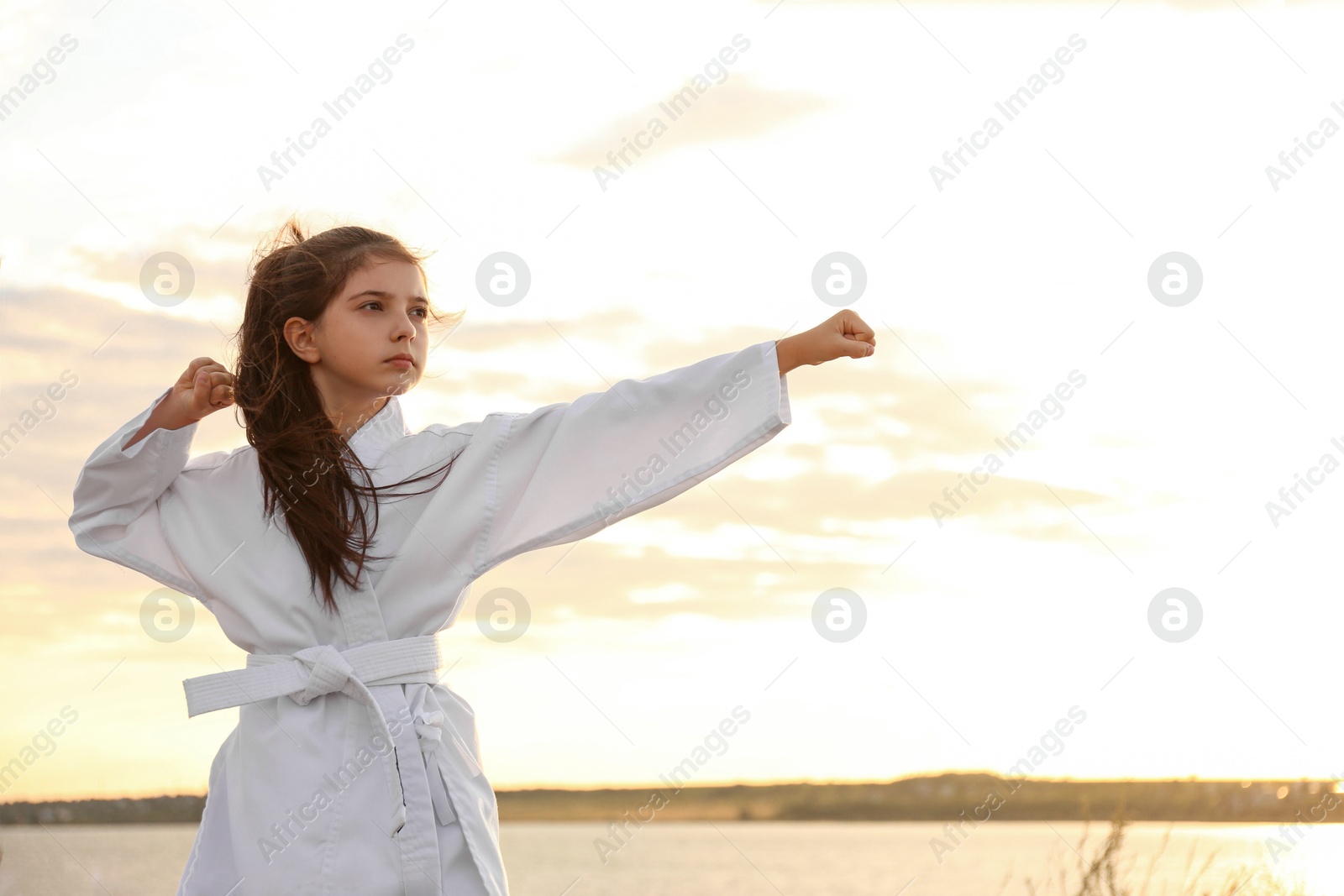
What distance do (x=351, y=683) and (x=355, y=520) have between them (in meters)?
0.29

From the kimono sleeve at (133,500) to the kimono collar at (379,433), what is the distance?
12.7 inches

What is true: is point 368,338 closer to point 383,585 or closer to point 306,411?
point 306,411

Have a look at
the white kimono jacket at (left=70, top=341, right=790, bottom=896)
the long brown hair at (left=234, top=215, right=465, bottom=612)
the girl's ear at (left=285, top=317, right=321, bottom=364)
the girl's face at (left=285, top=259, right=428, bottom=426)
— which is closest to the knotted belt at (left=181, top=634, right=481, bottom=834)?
the white kimono jacket at (left=70, top=341, right=790, bottom=896)

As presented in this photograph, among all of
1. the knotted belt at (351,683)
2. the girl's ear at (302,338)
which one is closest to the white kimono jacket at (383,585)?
the knotted belt at (351,683)

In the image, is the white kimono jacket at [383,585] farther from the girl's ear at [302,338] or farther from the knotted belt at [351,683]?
the girl's ear at [302,338]

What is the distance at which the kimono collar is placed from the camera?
222 cm

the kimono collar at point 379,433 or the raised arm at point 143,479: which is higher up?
the kimono collar at point 379,433

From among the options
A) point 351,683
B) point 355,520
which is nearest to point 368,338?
point 355,520

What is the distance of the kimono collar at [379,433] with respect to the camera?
2225mm

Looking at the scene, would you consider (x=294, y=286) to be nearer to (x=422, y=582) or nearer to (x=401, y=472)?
(x=401, y=472)

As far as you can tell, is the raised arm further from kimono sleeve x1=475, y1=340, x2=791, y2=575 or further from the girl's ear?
kimono sleeve x1=475, y1=340, x2=791, y2=575

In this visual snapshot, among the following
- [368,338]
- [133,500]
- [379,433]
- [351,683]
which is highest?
[368,338]

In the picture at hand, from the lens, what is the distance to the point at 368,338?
2.22 metres

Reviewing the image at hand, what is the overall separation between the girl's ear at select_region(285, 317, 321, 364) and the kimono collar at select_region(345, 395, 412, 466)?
0.16 m
